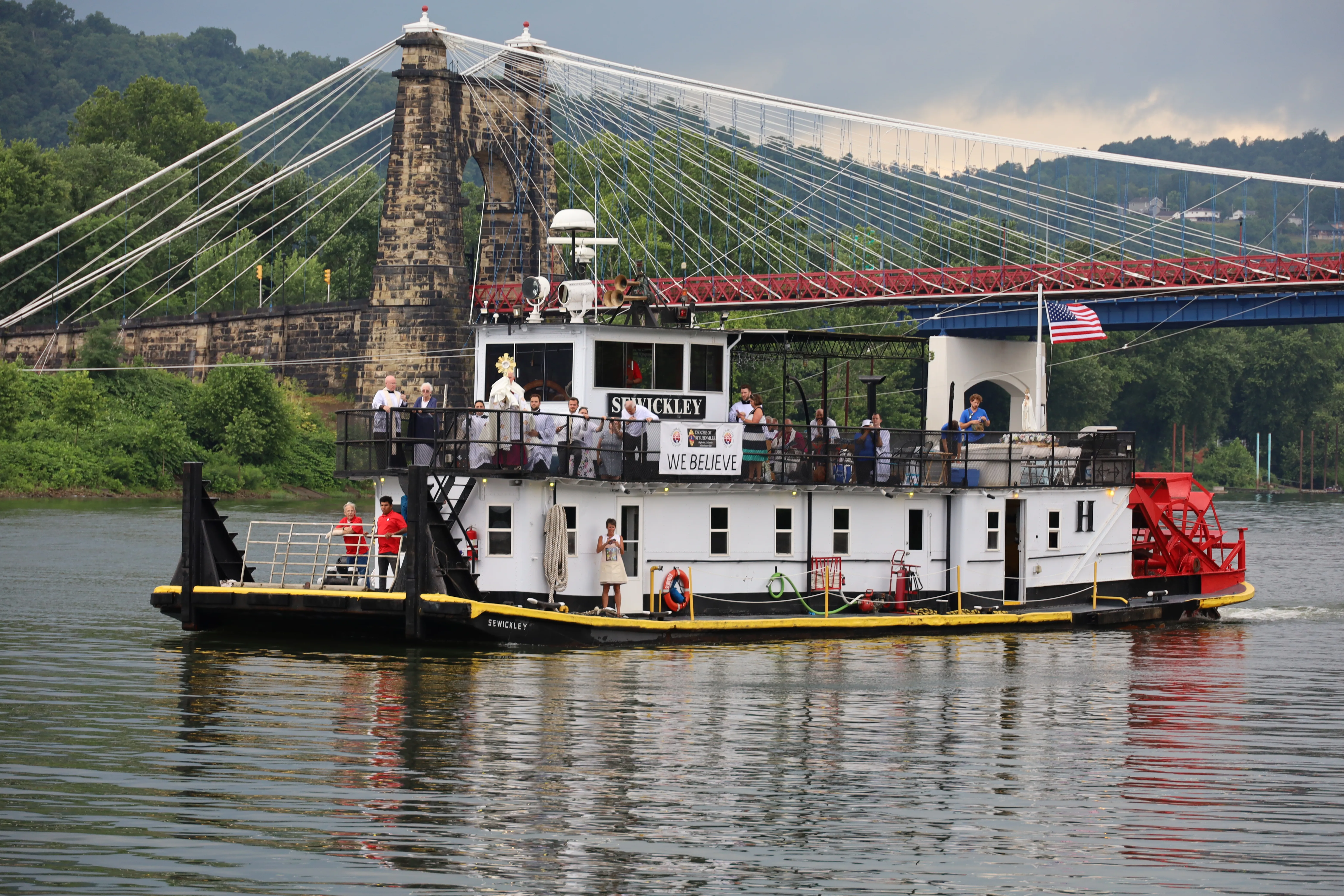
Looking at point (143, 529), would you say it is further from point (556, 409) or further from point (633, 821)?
point (633, 821)

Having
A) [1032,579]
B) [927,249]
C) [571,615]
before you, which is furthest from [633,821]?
[927,249]

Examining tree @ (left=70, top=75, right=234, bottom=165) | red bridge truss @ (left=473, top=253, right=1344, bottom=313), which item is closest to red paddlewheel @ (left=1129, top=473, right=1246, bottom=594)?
red bridge truss @ (left=473, top=253, right=1344, bottom=313)

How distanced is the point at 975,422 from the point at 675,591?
6.08m

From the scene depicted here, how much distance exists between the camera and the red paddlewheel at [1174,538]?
1149 inches

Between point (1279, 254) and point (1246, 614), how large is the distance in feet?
107

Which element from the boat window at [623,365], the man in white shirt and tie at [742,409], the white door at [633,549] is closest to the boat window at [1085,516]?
the man in white shirt and tie at [742,409]

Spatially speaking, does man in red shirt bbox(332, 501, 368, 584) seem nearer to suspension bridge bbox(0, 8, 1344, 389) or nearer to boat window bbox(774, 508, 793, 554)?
boat window bbox(774, 508, 793, 554)

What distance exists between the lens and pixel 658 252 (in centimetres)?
7669

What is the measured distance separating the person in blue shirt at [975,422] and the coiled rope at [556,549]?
22.3 feet

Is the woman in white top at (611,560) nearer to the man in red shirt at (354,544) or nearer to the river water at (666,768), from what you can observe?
the river water at (666,768)

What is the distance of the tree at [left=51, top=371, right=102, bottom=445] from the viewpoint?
6619 centimetres

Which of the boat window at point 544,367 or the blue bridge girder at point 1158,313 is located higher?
the blue bridge girder at point 1158,313

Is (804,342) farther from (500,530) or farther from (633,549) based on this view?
(500,530)

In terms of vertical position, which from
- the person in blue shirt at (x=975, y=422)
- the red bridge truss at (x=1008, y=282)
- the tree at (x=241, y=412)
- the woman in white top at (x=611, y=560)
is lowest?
the woman in white top at (x=611, y=560)
